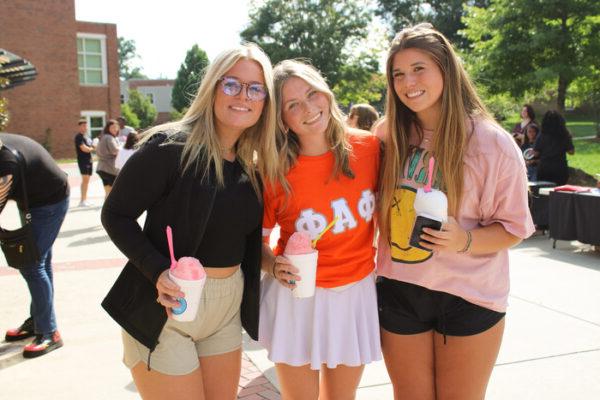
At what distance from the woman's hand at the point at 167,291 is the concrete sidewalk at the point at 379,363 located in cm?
176

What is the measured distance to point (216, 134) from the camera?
2385 millimetres

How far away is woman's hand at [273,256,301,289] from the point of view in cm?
232

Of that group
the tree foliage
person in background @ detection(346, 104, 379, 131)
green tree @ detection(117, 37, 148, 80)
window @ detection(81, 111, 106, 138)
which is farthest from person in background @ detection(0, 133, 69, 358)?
green tree @ detection(117, 37, 148, 80)

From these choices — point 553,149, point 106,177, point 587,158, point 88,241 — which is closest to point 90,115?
point 106,177

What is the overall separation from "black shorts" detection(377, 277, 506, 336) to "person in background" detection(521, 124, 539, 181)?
837cm

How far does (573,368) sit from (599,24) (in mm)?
15183

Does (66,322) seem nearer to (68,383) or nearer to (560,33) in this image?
(68,383)

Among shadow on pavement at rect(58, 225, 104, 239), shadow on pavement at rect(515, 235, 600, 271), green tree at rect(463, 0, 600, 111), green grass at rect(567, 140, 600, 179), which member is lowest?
shadow on pavement at rect(58, 225, 104, 239)

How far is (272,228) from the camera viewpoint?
8.69ft

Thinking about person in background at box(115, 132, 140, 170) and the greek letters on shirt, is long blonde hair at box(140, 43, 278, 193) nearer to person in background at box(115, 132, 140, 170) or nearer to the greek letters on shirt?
the greek letters on shirt

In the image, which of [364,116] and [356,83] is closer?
[364,116]

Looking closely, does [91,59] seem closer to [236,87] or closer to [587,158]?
[587,158]

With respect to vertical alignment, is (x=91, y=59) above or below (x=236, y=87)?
above

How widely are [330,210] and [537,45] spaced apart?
1581cm
